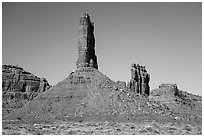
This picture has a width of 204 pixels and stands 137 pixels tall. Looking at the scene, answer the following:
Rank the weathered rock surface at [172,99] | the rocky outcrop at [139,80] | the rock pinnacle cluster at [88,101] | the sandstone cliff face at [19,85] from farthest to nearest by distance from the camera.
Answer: the weathered rock surface at [172,99]
the rocky outcrop at [139,80]
the sandstone cliff face at [19,85]
the rock pinnacle cluster at [88,101]

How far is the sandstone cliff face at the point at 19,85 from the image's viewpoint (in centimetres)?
9566

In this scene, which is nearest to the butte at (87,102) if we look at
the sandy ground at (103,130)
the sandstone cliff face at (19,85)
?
the sandy ground at (103,130)

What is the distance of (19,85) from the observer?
101 meters

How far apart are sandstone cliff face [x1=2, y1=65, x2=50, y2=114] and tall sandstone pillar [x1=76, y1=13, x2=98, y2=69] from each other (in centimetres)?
3362

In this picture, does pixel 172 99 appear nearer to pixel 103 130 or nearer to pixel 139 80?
pixel 139 80

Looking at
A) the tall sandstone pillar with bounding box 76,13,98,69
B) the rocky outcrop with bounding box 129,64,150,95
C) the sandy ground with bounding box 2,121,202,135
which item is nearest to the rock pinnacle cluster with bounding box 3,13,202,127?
the tall sandstone pillar with bounding box 76,13,98,69

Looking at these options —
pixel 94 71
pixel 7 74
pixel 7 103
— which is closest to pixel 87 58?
pixel 94 71

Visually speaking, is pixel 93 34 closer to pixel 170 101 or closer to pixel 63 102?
pixel 63 102

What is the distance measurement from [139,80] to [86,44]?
36937 mm

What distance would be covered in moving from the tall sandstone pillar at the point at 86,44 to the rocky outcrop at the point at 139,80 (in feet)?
102

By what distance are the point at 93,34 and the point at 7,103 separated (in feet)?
114

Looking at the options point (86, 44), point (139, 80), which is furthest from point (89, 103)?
point (139, 80)

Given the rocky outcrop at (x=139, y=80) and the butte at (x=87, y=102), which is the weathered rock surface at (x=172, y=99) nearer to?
the rocky outcrop at (x=139, y=80)

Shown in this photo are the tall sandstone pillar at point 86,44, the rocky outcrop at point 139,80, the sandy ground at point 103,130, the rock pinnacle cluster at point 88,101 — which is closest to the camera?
the sandy ground at point 103,130
